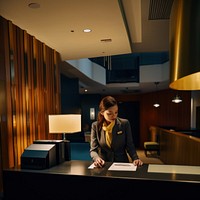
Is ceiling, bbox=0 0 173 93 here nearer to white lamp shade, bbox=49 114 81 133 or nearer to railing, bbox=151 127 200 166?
white lamp shade, bbox=49 114 81 133

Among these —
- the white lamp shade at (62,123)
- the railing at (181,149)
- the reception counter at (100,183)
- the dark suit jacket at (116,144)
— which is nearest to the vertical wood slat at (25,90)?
the white lamp shade at (62,123)

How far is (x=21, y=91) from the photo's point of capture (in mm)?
2689

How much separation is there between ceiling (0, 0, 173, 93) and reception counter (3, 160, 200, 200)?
1.72 metres

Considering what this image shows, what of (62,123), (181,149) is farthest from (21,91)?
(181,149)

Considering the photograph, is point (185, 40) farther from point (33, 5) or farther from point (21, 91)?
point (21, 91)

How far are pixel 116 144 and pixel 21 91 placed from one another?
147cm

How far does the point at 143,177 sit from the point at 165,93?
28.7 feet

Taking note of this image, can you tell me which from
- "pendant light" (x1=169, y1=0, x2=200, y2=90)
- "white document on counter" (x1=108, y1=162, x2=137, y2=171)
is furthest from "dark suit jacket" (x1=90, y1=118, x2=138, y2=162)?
"pendant light" (x1=169, y1=0, x2=200, y2=90)

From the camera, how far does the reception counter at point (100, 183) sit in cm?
154

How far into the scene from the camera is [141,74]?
809 cm

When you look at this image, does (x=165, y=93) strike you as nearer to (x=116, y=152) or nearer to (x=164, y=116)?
(x=164, y=116)

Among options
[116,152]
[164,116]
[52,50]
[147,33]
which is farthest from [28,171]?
[164,116]

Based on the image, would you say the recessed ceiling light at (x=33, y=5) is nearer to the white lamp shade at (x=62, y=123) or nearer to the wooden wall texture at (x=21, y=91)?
the wooden wall texture at (x=21, y=91)

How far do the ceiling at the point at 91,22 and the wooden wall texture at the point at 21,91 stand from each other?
0.20m
